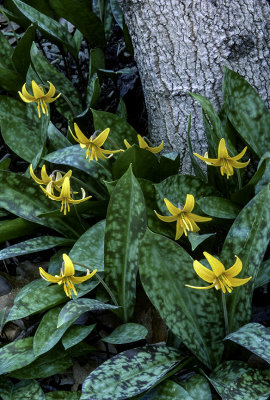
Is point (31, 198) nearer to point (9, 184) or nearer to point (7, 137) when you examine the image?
point (9, 184)

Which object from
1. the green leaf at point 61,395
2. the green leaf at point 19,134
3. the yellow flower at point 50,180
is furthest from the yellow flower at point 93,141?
the green leaf at point 61,395

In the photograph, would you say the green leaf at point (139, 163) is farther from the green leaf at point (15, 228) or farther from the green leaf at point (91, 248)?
the green leaf at point (15, 228)

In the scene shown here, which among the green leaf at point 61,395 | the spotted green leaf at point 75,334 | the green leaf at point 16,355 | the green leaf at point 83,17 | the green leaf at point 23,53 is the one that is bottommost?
the green leaf at point 61,395

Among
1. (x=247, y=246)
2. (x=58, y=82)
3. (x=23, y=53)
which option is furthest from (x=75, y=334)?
(x=23, y=53)

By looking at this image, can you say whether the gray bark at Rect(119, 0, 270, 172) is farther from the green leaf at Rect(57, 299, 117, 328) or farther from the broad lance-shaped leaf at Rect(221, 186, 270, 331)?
the green leaf at Rect(57, 299, 117, 328)

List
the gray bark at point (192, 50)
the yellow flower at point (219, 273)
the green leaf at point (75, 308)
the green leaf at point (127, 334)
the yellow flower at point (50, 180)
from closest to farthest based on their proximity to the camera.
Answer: the yellow flower at point (219, 273) → the green leaf at point (75, 308) → the green leaf at point (127, 334) → the yellow flower at point (50, 180) → the gray bark at point (192, 50)

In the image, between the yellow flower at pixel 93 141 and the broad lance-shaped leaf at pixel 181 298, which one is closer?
the broad lance-shaped leaf at pixel 181 298
